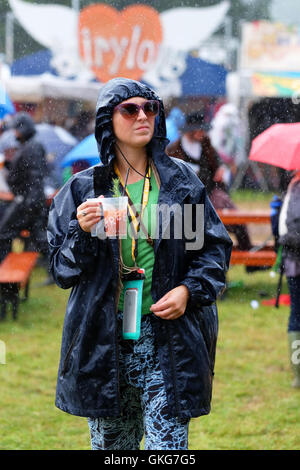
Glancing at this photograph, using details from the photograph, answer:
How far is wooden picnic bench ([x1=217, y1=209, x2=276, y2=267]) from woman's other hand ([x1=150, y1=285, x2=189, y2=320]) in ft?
12.1

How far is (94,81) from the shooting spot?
39.1 ft

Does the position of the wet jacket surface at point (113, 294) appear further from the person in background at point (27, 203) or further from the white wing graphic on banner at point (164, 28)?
the white wing graphic on banner at point (164, 28)

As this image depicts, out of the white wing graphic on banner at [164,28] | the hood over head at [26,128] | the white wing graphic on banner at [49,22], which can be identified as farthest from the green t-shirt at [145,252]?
the hood over head at [26,128]

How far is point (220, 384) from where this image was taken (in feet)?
15.6

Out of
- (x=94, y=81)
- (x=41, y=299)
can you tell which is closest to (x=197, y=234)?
(x=41, y=299)

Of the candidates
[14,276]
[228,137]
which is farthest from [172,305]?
[228,137]

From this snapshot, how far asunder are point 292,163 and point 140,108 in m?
2.07

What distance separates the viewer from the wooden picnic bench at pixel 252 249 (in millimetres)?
6094

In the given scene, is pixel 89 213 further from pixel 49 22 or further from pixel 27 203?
pixel 49 22

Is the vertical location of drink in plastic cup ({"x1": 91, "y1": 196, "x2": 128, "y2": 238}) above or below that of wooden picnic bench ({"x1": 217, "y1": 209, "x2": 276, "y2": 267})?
above

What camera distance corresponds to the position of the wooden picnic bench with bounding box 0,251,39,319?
544 cm

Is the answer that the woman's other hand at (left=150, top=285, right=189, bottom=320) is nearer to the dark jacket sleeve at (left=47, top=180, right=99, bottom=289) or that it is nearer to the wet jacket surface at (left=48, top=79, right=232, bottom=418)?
the wet jacket surface at (left=48, top=79, right=232, bottom=418)

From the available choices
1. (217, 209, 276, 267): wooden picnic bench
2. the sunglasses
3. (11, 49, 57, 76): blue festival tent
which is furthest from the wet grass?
(11, 49, 57, 76): blue festival tent

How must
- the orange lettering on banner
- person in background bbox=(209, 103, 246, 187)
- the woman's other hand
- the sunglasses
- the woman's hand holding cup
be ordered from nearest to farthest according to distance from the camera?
the woman's hand holding cup → the woman's other hand → the sunglasses → the orange lettering on banner → person in background bbox=(209, 103, 246, 187)
